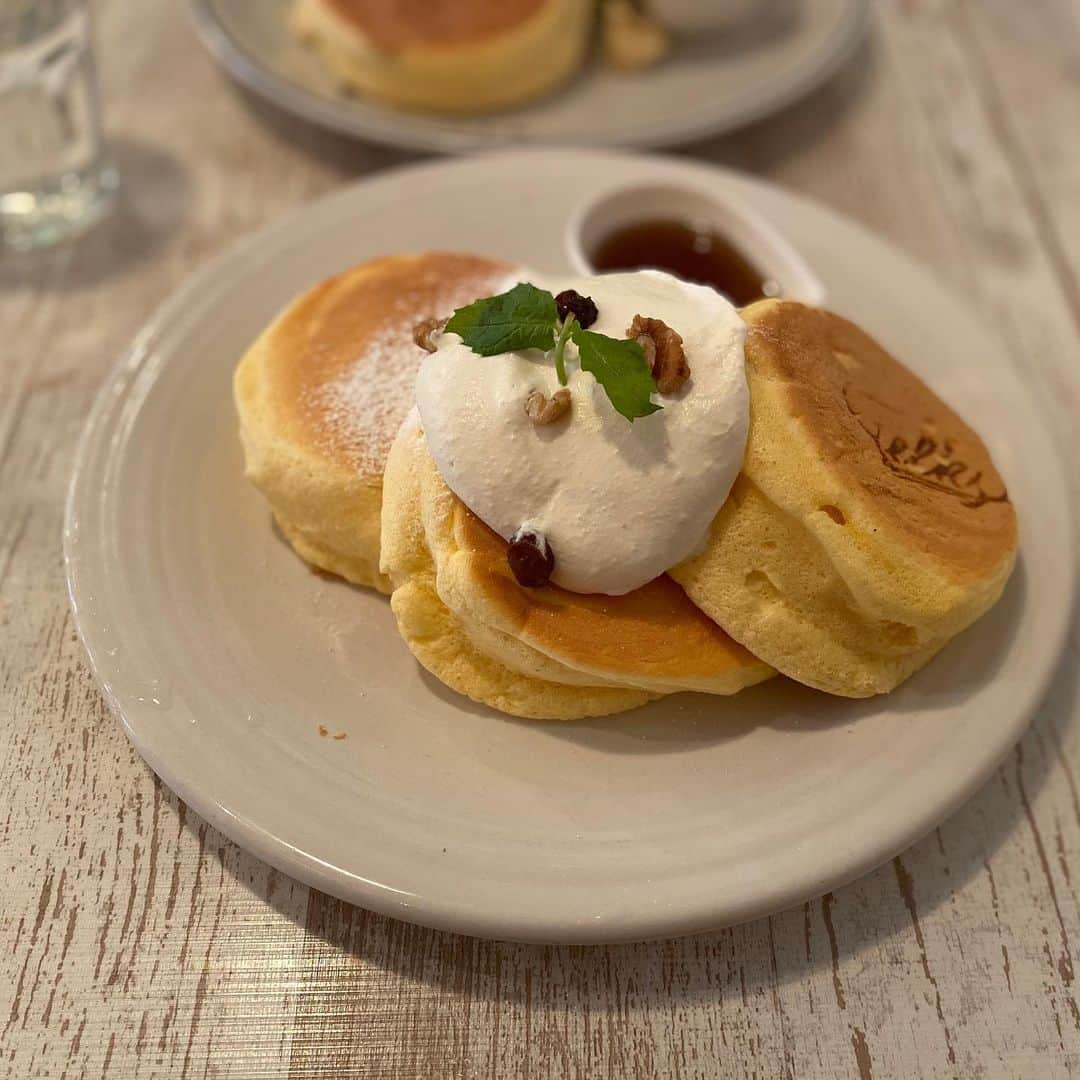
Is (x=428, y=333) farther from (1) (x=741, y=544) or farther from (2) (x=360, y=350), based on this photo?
(1) (x=741, y=544)

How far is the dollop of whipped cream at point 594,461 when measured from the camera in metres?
1.20

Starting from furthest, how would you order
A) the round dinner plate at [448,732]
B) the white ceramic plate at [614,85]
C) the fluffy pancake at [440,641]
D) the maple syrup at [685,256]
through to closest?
the white ceramic plate at [614,85] → the maple syrup at [685,256] → the fluffy pancake at [440,641] → the round dinner plate at [448,732]

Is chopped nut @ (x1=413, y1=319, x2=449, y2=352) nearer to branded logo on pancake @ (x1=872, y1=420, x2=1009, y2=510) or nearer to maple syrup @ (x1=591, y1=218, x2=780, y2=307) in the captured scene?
branded logo on pancake @ (x1=872, y1=420, x2=1009, y2=510)

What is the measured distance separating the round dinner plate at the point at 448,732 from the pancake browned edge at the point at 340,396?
0.11 meters

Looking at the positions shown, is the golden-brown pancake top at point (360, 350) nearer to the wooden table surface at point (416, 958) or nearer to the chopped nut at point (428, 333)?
the chopped nut at point (428, 333)

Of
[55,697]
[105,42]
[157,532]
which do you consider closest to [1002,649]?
[157,532]

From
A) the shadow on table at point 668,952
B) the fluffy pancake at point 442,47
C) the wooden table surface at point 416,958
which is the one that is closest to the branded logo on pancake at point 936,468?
the wooden table surface at point 416,958

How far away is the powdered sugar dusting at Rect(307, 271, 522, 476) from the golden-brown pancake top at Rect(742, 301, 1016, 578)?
496mm

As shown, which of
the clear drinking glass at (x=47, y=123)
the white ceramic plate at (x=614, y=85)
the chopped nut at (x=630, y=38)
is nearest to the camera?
the clear drinking glass at (x=47, y=123)

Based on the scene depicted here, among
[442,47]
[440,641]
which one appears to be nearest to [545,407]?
[440,641]

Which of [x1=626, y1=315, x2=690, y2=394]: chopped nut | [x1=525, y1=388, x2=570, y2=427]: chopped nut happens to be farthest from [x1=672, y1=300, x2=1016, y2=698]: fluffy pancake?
[x1=525, y1=388, x2=570, y2=427]: chopped nut

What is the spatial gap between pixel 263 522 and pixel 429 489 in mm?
400

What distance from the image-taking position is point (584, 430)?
1.21 meters

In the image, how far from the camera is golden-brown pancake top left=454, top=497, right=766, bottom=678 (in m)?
1.22
